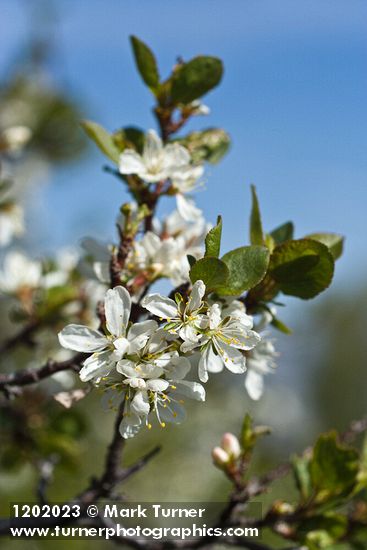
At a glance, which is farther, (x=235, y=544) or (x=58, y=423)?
(x=58, y=423)

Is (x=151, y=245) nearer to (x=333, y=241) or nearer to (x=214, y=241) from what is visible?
(x=214, y=241)

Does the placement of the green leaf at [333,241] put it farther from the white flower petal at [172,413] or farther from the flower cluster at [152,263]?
the white flower petal at [172,413]

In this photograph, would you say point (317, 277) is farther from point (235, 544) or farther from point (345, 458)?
point (235, 544)

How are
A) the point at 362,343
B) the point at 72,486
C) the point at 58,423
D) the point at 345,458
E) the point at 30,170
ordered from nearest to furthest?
the point at 345,458, the point at 58,423, the point at 72,486, the point at 30,170, the point at 362,343

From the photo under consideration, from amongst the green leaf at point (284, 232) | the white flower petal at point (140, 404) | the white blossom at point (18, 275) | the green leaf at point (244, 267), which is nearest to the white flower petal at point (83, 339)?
the white flower petal at point (140, 404)

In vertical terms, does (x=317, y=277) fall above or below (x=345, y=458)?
above

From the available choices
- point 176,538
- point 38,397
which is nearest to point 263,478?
point 176,538

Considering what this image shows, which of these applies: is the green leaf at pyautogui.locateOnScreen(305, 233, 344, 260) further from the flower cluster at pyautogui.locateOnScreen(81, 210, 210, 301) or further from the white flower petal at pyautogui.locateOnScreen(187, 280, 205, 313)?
the white flower petal at pyautogui.locateOnScreen(187, 280, 205, 313)
